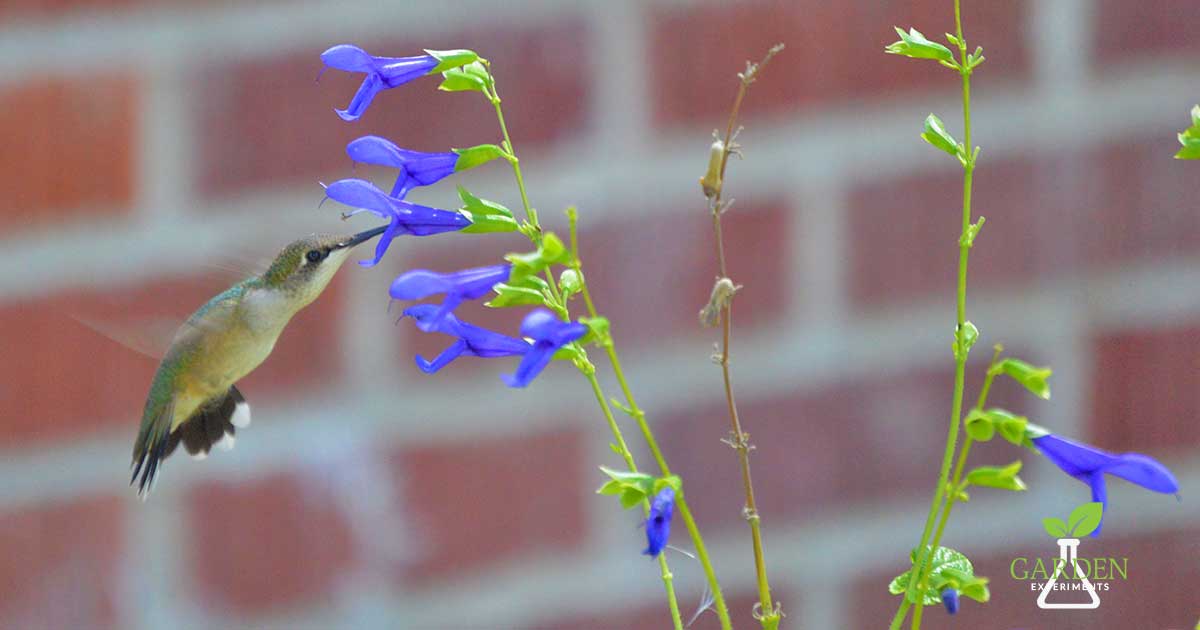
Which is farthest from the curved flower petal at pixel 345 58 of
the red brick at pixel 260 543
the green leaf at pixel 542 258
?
the red brick at pixel 260 543

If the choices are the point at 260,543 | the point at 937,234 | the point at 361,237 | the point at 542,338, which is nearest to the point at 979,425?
the point at 542,338

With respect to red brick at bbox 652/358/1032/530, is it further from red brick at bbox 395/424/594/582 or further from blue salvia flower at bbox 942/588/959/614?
blue salvia flower at bbox 942/588/959/614

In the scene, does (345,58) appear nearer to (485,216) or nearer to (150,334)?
(485,216)

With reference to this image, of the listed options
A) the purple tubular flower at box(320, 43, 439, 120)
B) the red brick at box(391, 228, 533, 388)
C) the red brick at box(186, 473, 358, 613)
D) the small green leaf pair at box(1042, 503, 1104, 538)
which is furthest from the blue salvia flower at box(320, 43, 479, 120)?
the red brick at box(186, 473, 358, 613)

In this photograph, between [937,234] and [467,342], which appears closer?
[467,342]

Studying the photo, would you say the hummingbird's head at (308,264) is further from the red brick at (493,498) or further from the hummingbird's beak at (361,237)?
the red brick at (493,498)

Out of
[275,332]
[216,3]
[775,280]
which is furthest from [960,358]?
[216,3]

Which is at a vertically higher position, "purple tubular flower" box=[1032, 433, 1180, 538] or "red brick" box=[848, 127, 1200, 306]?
"purple tubular flower" box=[1032, 433, 1180, 538]

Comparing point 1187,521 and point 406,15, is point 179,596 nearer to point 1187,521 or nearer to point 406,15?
point 406,15
